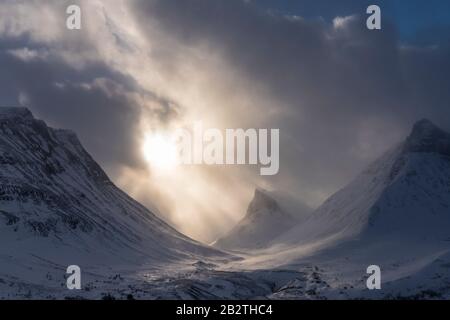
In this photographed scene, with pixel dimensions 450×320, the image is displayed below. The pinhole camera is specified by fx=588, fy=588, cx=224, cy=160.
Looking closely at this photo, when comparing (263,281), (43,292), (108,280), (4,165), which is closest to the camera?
(43,292)

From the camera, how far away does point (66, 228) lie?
177 metres

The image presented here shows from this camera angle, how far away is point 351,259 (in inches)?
6540

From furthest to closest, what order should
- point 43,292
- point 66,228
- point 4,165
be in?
point 4,165 → point 66,228 → point 43,292

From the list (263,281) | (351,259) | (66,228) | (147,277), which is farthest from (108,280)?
(351,259)

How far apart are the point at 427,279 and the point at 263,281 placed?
152 feet
